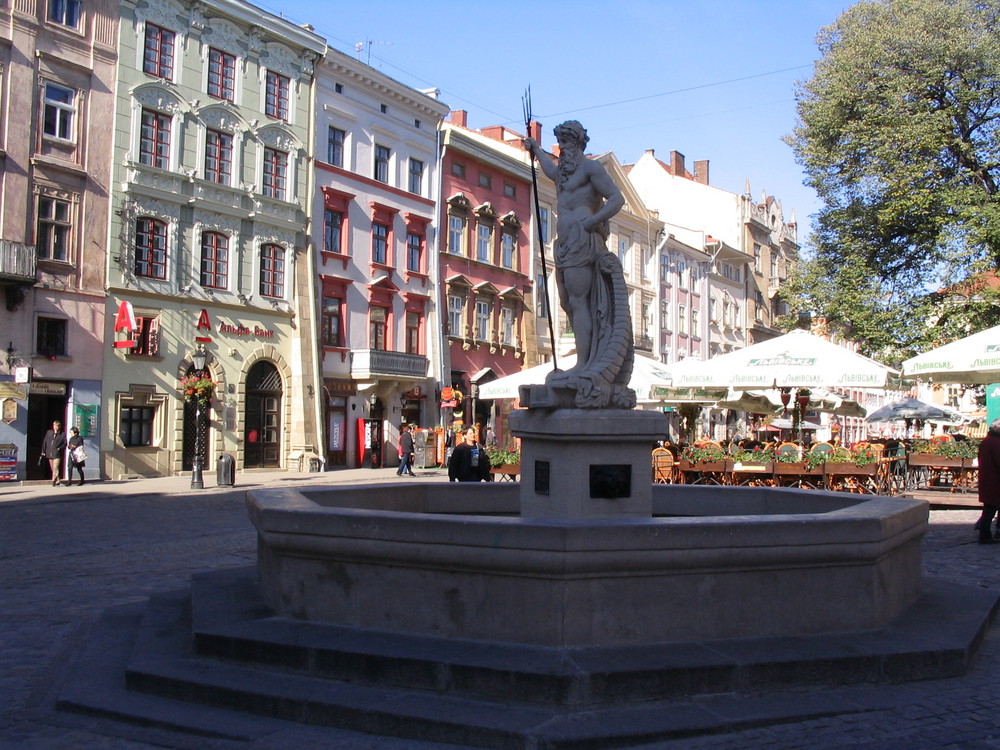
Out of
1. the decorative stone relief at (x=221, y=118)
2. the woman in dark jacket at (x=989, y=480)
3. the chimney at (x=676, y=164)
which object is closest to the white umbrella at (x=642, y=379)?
the woman in dark jacket at (x=989, y=480)

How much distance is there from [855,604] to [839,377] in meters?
10.8

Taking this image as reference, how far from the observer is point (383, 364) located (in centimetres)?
3353

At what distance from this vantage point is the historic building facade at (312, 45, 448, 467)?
33000 millimetres

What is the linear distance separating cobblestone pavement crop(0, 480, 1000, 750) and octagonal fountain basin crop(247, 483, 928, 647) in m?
0.77

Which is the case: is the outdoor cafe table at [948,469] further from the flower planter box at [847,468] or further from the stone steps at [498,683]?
the stone steps at [498,683]

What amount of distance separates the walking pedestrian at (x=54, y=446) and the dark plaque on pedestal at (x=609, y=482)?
19.6 m

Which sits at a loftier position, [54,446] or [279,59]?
[279,59]

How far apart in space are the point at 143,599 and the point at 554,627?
491cm

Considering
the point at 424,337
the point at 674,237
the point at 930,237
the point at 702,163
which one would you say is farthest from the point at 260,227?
the point at 702,163

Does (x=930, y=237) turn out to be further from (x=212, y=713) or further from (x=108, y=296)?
(x=212, y=713)

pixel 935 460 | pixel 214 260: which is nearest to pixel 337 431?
pixel 214 260

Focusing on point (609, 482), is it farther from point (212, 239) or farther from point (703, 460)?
point (212, 239)

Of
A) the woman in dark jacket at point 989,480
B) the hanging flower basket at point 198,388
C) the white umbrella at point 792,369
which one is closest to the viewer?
the woman in dark jacket at point 989,480

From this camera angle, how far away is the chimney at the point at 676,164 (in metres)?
63.0
